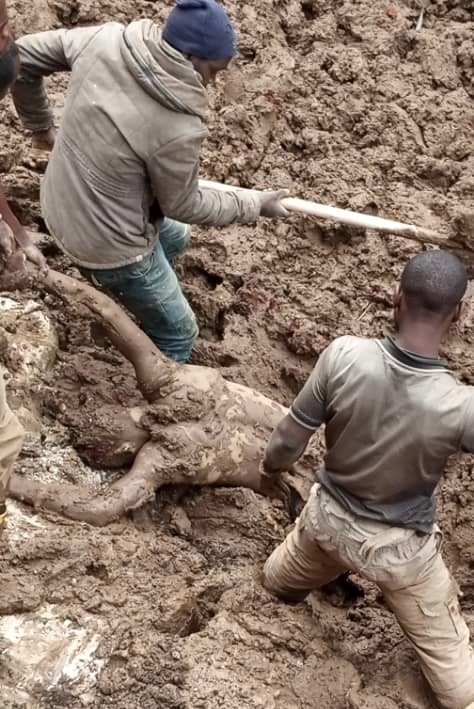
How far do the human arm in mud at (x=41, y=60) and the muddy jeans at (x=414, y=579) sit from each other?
74.5 inches

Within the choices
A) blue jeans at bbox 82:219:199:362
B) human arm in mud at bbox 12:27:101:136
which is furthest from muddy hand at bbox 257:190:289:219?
human arm in mud at bbox 12:27:101:136

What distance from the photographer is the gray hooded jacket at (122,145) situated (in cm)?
301

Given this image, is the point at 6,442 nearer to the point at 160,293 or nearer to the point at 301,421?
the point at 301,421

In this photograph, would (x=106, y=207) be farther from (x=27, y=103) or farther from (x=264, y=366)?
(x=264, y=366)

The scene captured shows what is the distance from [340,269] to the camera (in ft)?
14.4

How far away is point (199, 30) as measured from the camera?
2904 millimetres

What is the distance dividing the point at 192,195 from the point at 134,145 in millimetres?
299

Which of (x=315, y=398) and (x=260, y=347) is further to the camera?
(x=260, y=347)

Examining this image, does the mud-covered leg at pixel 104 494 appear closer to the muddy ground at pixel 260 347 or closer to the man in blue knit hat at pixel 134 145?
the muddy ground at pixel 260 347

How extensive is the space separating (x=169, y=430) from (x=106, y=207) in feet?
3.03

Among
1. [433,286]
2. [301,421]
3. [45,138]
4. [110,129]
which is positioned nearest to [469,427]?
[433,286]

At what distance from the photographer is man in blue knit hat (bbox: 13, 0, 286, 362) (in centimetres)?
297

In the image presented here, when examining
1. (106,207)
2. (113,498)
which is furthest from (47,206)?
(113,498)

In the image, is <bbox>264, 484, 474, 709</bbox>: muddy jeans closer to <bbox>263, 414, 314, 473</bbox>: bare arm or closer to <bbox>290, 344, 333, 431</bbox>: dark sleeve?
<bbox>263, 414, 314, 473</bbox>: bare arm
